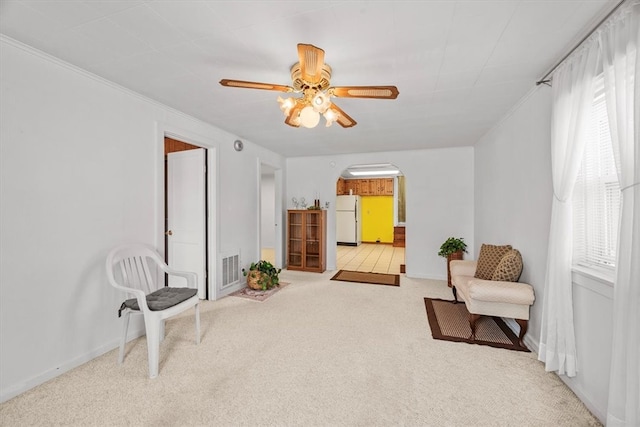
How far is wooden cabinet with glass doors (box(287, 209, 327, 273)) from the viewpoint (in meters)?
5.27

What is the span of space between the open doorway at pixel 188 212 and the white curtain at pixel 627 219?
12.7 feet

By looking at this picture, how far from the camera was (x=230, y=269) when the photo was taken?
391 centimetres

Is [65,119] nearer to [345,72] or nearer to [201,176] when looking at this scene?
[201,176]

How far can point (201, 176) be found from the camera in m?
3.53

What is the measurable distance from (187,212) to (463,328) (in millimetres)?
3755

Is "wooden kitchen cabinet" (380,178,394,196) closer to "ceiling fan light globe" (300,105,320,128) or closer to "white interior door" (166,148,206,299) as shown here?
"white interior door" (166,148,206,299)

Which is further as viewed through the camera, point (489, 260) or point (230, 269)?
point (230, 269)

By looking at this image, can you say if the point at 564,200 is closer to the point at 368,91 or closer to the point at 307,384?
the point at 368,91

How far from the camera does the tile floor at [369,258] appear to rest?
564 cm

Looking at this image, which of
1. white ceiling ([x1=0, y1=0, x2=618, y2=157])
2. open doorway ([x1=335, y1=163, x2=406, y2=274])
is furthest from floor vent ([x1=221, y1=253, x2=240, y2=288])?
open doorway ([x1=335, y1=163, x2=406, y2=274])

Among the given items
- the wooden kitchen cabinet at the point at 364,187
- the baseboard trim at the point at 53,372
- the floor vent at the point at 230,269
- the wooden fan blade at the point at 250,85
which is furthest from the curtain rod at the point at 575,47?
the wooden kitchen cabinet at the point at 364,187

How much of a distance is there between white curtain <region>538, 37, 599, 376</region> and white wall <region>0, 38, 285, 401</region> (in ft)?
11.8

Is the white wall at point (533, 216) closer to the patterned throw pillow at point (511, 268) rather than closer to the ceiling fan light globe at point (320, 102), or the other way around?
the patterned throw pillow at point (511, 268)

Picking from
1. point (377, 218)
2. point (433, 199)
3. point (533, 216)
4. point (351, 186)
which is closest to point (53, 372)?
point (533, 216)
